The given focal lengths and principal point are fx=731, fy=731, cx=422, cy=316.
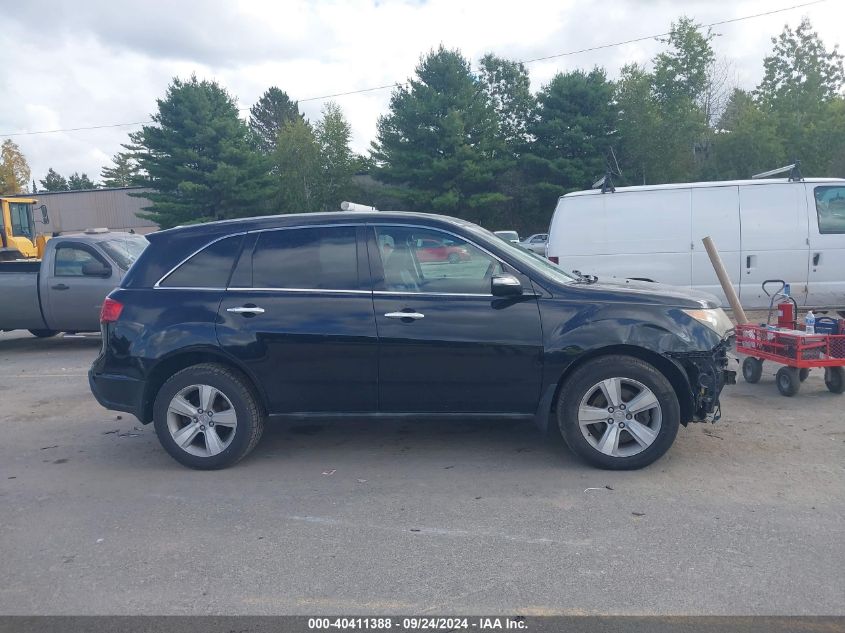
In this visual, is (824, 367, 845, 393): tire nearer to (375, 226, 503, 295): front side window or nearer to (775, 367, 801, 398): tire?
(775, 367, 801, 398): tire

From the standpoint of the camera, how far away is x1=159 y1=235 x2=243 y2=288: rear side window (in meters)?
5.49

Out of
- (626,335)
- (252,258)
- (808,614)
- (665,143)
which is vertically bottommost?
(808,614)

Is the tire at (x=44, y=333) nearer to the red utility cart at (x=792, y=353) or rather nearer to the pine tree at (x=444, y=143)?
the red utility cart at (x=792, y=353)

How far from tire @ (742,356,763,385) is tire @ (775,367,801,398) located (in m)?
0.49

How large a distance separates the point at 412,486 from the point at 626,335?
1.80 m

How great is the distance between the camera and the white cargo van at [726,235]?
1010 cm

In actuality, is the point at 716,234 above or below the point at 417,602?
above

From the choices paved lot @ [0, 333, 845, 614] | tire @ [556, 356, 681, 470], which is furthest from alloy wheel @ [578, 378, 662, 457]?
paved lot @ [0, 333, 845, 614]

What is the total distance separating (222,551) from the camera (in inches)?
162

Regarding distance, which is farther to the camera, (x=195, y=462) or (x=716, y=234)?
(x=716, y=234)

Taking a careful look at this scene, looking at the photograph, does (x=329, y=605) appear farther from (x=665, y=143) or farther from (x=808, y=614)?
(x=665, y=143)

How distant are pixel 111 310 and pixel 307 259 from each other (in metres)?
1.56

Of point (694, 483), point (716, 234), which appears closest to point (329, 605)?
point (694, 483)

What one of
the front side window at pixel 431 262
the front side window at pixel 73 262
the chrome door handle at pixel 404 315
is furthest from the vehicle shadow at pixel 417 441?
the front side window at pixel 73 262
